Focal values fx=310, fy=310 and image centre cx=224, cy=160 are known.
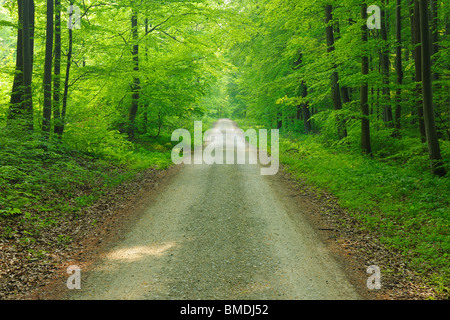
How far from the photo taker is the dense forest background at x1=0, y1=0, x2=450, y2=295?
8.09 meters

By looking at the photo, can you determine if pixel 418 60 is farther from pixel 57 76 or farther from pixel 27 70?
pixel 27 70

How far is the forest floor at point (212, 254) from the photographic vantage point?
16.8 ft

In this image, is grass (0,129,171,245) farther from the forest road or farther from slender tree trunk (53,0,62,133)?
the forest road

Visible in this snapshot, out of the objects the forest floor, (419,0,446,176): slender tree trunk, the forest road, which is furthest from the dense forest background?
the forest road

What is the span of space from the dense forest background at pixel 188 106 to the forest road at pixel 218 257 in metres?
1.61

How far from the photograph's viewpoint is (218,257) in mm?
6262

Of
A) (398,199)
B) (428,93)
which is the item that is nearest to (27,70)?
(398,199)

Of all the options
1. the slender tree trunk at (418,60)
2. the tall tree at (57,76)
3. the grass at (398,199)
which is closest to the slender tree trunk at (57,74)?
the tall tree at (57,76)

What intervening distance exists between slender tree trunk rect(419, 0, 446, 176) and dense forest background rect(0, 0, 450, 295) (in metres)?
0.03

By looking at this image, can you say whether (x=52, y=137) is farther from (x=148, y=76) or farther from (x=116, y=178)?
(x=148, y=76)

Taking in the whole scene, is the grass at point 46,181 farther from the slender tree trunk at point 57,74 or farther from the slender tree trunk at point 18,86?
the slender tree trunk at point 18,86

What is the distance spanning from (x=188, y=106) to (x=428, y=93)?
12735 millimetres

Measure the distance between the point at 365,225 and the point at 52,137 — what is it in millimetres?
11111
